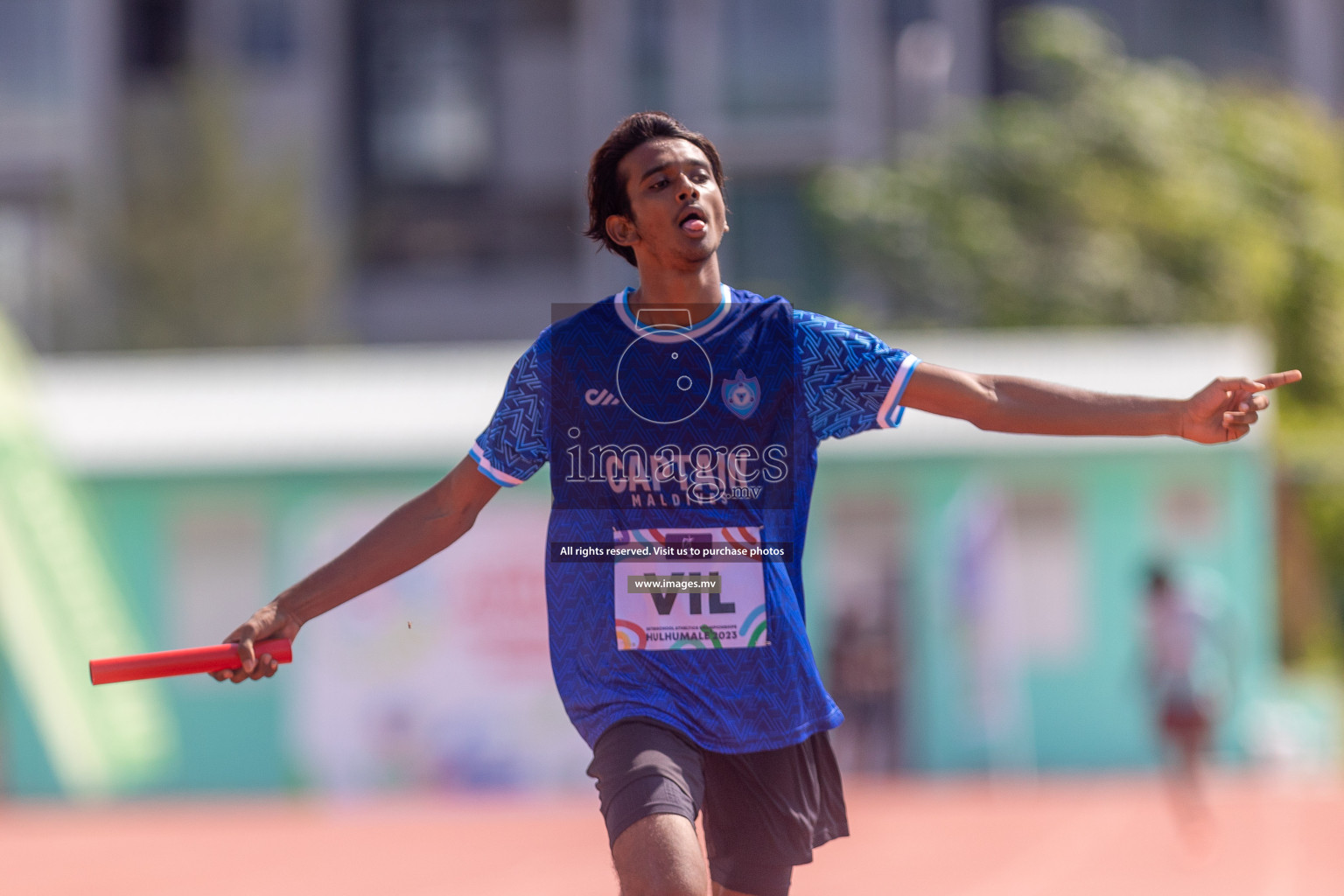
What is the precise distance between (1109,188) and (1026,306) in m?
2.06

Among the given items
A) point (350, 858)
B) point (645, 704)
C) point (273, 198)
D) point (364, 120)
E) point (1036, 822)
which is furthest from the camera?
point (364, 120)

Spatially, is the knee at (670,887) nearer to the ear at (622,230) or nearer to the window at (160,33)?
the ear at (622,230)

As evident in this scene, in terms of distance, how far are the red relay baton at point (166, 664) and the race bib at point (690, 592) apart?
2.24 ft

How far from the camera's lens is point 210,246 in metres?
28.3

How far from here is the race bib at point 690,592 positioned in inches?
138

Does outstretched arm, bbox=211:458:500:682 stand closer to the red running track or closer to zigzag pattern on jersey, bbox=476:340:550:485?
zigzag pattern on jersey, bbox=476:340:550:485

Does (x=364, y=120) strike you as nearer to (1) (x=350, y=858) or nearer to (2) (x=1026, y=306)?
(2) (x=1026, y=306)

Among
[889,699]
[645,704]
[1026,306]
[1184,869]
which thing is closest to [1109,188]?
[1026,306]

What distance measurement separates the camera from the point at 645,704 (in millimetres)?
3439

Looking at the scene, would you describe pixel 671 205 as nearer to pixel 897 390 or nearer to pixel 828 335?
pixel 828 335

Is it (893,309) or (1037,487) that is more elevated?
(893,309)

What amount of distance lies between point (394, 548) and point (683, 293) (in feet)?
2.59

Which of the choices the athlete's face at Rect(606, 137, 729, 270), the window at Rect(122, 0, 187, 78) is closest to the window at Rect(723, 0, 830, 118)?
the window at Rect(122, 0, 187, 78)

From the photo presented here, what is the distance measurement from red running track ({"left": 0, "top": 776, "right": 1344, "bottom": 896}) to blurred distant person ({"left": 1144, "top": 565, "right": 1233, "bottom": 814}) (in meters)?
0.68
